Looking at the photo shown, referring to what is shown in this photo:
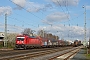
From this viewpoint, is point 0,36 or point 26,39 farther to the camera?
point 0,36

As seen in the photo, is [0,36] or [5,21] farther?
[0,36]

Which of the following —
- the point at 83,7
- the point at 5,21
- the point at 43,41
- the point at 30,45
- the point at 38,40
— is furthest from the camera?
the point at 43,41

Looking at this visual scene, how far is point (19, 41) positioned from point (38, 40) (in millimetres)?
11915

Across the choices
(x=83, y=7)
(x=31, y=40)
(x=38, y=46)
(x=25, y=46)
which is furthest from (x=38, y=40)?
(x=83, y=7)

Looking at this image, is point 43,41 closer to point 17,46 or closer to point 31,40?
point 31,40

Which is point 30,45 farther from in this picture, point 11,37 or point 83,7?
point 11,37

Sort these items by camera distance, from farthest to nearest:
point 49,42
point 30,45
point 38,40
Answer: point 49,42 → point 38,40 → point 30,45

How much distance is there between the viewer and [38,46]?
71.0 metres

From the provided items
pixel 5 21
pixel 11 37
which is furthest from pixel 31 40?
pixel 11 37

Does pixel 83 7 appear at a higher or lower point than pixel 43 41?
higher

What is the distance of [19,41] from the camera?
5809 centimetres

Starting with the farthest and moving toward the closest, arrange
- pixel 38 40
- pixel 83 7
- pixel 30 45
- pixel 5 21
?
pixel 38 40, pixel 30 45, pixel 5 21, pixel 83 7

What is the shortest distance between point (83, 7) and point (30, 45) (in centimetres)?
2384

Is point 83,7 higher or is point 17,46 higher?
point 83,7
